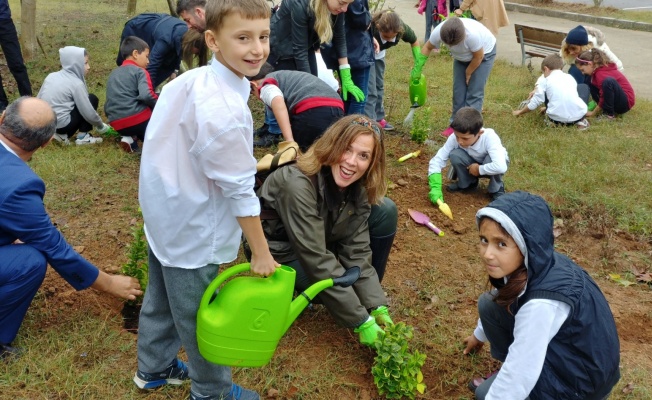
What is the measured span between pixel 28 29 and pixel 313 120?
18.6 ft

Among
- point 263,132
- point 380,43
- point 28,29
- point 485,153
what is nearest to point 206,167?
point 485,153

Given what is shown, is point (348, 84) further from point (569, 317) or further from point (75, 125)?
point (569, 317)

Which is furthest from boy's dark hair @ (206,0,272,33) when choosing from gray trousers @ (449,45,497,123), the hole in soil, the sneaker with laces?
the sneaker with laces

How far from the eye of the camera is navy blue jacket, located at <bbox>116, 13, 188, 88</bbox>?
5.53 metres

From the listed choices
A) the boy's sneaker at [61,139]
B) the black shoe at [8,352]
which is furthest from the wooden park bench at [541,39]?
the black shoe at [8,352]

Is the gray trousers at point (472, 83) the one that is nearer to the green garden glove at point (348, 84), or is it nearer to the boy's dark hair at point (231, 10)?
the green garden glove at point (348, 84)

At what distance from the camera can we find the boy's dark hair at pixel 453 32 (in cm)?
538

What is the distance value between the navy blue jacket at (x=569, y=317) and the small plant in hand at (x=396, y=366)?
52 centimetres

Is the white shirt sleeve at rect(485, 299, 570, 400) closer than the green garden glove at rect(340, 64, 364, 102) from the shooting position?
Yes

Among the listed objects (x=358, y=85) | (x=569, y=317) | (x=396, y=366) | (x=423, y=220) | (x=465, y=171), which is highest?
(x=569, y=317)

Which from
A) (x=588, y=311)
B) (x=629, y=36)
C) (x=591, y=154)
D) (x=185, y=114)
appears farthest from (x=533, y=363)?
(x=629, y=36)

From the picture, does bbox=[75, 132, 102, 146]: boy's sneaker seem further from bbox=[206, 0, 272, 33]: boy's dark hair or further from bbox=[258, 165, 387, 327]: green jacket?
bbox=[206, 0, 272, 33]: boy's dark hair

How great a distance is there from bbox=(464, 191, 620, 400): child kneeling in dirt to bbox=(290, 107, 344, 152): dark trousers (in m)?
2.17

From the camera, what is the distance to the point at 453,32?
5.39 metres
